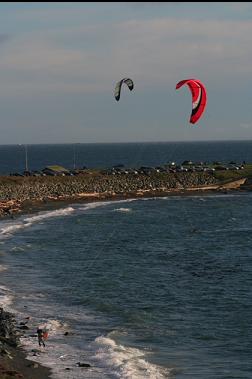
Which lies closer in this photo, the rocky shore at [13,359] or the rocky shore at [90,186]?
the rocky shore at [13,359]

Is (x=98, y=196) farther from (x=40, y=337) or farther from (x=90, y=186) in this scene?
(x=40, y=337)

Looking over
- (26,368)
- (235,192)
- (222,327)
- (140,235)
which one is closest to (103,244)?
(140,235)

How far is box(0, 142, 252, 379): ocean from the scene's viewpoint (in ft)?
87.4

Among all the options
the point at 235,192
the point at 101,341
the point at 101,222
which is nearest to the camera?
the point at 101,341

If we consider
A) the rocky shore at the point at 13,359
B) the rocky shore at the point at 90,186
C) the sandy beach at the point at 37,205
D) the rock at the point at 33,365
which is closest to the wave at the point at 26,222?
the sandy beach at the point at 37,205

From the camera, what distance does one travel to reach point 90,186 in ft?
321

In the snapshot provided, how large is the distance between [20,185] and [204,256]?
43147mm

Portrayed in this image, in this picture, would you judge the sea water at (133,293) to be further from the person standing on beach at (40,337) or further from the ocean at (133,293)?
the person standing on beach at (40,337)

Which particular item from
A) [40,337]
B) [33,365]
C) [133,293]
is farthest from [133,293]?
[33,365]

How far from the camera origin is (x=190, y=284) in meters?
40.4

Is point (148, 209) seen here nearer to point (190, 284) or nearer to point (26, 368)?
point (190, 284)

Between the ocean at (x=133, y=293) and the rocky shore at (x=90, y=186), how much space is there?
13.7 meters

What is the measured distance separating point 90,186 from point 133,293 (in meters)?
60.2

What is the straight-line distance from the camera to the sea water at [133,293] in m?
26.6
